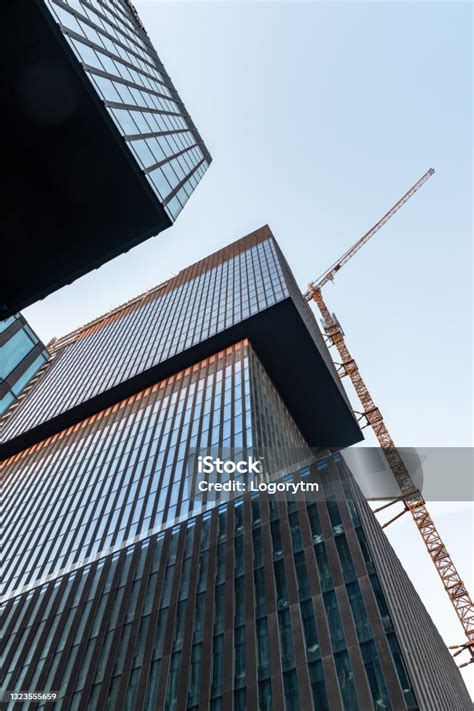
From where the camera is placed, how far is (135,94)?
28656 mm

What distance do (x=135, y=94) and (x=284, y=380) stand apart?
174 feet

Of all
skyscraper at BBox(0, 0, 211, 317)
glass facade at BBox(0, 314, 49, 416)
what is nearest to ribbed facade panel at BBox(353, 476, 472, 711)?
skyscraper at BBox(0, 0, 211, 317)

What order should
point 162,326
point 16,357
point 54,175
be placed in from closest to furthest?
1. point 54,175
2. point 16,357
3. point 162,326

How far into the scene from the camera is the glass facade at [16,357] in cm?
3077

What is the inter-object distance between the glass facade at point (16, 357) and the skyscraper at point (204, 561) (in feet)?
49.8

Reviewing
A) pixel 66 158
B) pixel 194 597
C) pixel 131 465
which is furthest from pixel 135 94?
pixel 131 465

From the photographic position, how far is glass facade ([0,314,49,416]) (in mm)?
30766

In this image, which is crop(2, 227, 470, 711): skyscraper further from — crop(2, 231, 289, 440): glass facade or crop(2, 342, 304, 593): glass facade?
crop(2, 231, 289, 440): glass facade

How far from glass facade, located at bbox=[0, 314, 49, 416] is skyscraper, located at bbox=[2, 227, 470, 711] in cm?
1519

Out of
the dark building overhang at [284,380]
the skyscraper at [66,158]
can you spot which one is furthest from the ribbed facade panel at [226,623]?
the dark building overhang at [284,380]

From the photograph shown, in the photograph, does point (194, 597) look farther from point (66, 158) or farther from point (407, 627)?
point (66, 158)

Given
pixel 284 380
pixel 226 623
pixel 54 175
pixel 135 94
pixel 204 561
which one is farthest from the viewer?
pixel 284 380

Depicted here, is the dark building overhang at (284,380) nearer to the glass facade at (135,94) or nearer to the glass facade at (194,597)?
the glass facade at (194,597)

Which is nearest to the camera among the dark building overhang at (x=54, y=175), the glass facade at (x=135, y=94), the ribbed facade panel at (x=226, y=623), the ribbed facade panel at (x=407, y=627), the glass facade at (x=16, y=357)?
the dark building overhang at (x=54, y=175)
